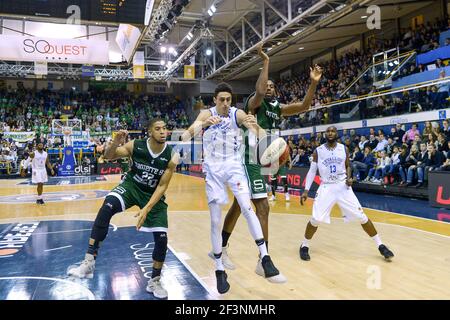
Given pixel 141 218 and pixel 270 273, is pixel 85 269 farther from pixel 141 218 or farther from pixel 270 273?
pixel 270 273

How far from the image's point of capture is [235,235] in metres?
6.60

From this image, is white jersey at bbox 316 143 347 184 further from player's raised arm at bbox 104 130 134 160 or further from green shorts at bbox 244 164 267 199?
player's raised arm at bbox 104 130 134 160

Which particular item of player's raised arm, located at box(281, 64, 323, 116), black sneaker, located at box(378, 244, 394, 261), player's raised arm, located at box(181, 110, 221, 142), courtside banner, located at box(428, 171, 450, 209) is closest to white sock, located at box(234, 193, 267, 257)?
player's raised arm, located at box(181, 110, 221, 142)

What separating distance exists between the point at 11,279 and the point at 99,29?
14.4m

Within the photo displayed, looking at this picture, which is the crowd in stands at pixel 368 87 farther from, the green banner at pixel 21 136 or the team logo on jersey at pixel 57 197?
the green banner at pixel 21 136

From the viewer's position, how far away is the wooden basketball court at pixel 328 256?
3.86 meters

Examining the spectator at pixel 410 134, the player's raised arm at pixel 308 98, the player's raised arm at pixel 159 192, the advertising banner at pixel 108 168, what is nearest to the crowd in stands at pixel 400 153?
the spectator at pixel 410 134

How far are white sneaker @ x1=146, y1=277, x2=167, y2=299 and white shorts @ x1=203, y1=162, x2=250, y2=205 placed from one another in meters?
1.01

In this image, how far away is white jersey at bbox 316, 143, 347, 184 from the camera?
5227 mm

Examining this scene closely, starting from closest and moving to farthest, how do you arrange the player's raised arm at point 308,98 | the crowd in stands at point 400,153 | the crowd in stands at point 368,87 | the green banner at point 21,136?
the player's raised arm at point 308,98, the crowd in stands at point 400,153, the crowd in stands at point 368,87, the green banner at point 21,136

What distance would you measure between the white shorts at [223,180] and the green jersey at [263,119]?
0.42 m

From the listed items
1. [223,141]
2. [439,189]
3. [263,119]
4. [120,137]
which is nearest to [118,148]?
[120,137]

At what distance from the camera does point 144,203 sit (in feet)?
14.0

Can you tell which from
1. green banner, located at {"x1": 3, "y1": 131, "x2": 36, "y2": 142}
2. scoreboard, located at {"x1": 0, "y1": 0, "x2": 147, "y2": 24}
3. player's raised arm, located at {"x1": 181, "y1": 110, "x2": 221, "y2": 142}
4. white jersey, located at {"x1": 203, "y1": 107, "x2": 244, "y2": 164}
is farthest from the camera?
green banner, located at {"x1": 3, "y1": 131, "x2": 36, "y2": 142}
